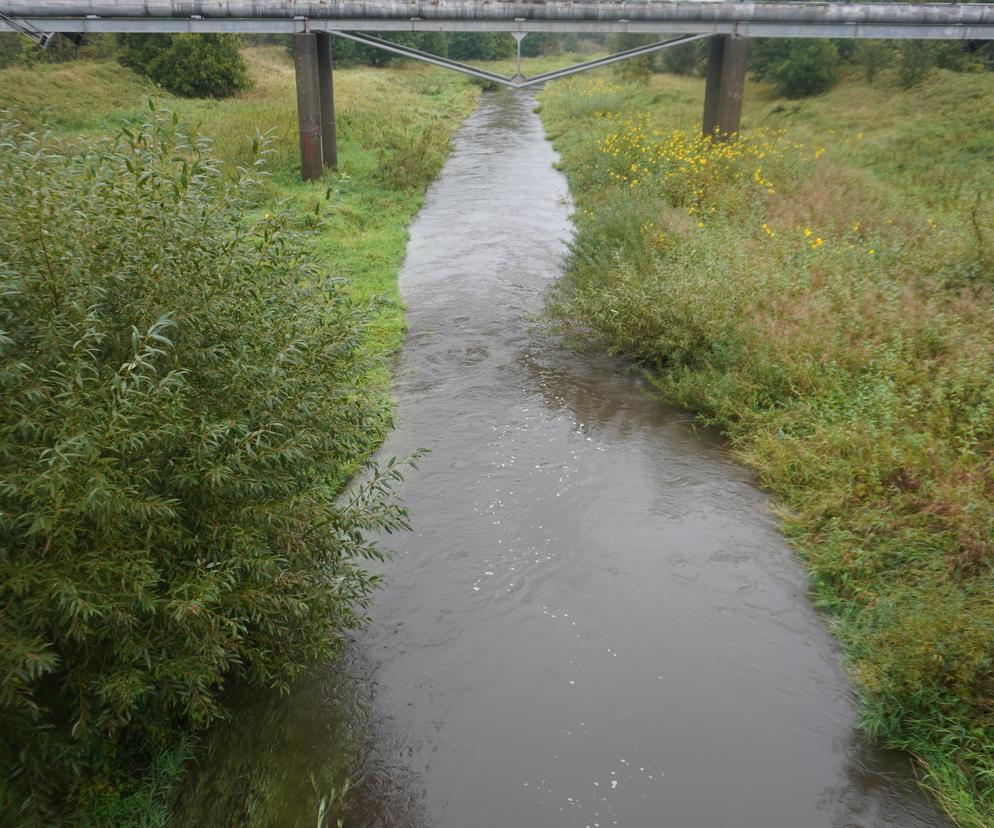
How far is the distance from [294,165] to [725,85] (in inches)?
404

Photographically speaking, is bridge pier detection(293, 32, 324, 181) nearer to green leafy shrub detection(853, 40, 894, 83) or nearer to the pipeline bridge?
the pipeline bridge

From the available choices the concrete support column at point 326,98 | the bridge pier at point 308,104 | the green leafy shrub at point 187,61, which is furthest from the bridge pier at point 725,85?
the green leafy shrub at point 187,61

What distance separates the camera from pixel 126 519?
3.93m

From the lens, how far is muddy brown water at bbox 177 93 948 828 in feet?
15.7

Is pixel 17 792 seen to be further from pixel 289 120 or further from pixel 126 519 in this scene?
pixel 289 120

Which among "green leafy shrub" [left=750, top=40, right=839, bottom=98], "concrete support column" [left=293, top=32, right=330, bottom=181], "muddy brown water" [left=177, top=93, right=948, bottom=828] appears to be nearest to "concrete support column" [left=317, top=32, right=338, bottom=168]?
"concrete support column" [left=293, top=32, right=330, bottom=181]

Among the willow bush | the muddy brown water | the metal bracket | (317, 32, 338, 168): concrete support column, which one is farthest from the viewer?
(317, 32, 338, 168): concrete support column

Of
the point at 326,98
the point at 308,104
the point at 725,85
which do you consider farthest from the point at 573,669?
the point at 326,98

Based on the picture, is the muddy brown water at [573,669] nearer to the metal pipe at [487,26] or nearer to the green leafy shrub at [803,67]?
the metal pipe at [487,26]

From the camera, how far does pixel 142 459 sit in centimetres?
416

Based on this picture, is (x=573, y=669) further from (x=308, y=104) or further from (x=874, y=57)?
(x=874, y=57)

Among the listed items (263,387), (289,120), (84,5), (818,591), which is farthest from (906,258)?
(289,120)

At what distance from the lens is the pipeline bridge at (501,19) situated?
16.4 metres

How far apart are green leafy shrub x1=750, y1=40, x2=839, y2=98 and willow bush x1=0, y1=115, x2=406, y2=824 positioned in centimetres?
2812
